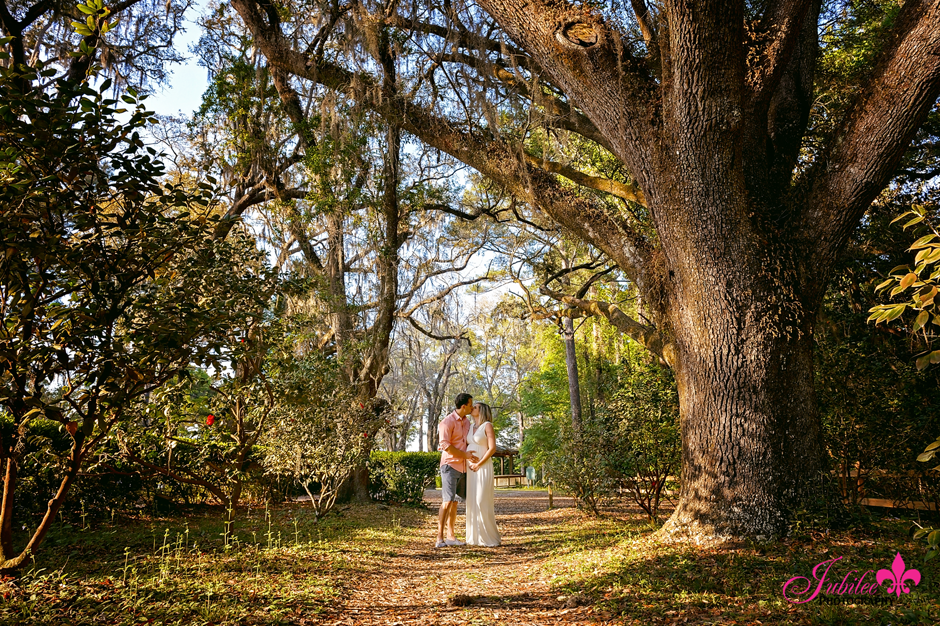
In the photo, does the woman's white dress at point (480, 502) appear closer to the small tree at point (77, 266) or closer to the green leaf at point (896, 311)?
the small tree at point (77, 266)

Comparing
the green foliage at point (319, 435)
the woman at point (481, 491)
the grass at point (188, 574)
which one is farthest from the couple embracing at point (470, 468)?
the green foliage at point (319, 435)

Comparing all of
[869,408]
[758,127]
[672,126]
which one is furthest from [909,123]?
[869,408]

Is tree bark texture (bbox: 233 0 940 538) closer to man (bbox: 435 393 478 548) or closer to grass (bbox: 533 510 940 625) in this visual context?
grass (bbox: 533 510 940 625)

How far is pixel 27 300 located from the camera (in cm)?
288

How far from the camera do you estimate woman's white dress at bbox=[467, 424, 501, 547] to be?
6559 millimetres

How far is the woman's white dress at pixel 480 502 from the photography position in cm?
656

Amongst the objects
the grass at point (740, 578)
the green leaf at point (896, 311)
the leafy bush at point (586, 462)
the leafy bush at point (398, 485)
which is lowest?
the leafy bush at point (398, 485)

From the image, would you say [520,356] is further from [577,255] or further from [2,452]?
[2,452]

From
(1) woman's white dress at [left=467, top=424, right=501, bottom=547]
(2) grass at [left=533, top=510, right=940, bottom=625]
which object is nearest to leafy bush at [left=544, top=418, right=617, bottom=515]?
(1) woman's white dress at [left=467, top=424, right=501, bottom=547]

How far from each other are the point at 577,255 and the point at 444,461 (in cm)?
921

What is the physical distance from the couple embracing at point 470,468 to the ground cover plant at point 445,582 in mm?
406

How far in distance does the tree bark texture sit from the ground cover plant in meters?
0.57

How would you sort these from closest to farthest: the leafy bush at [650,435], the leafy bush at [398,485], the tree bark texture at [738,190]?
the tree bark texture at [738,190] < the leafy bush at [650,435] < the leafy bush at [398,485]

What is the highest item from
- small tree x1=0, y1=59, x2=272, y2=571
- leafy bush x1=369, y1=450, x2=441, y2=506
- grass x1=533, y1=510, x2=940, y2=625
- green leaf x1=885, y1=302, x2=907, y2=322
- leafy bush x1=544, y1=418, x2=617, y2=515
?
small tree x1=0, y1=59, x2=272, y2=571
